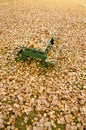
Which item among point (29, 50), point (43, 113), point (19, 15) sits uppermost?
point (19, 15)

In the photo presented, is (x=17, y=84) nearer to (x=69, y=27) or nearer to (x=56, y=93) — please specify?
(x=56, y=93)

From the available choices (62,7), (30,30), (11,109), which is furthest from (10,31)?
(62,7)

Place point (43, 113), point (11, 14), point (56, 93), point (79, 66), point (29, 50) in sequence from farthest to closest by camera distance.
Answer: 1. point (11, 14)
2. point (79, 66)
3. point (29, 50)
4. point (56, 93)
5. point (43, 113)

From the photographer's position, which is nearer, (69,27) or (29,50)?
(29,50)

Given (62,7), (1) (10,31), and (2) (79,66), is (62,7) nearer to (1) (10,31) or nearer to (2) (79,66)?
(1) (10,31)

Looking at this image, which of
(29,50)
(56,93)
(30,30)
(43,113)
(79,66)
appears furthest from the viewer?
(30,30)

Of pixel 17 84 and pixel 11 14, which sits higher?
pixel 11 14
